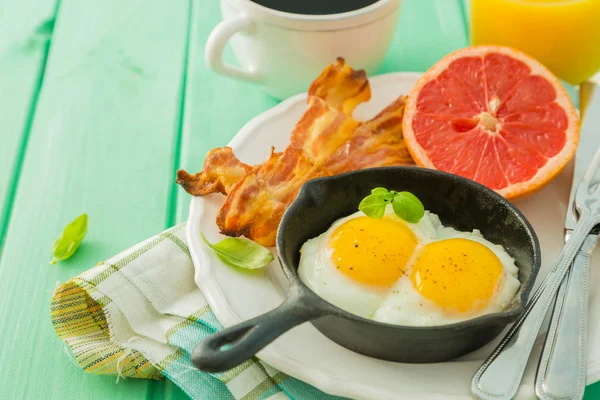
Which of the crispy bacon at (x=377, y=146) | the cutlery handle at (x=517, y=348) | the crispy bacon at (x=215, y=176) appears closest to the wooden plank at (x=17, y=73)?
the crispy bacon at (x=215, y=176)

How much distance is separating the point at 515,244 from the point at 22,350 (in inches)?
64.0

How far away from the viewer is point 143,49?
3.70 metres

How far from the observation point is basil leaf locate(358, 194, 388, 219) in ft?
7.17

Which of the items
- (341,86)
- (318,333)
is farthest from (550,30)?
(318,333)

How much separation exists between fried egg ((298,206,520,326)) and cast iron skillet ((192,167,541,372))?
0.24 ft

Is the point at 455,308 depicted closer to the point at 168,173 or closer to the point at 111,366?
the point at 111,366

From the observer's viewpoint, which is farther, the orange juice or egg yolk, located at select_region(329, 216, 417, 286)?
the orange juice

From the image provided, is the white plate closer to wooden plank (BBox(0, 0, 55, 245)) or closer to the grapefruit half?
the grapefruit half

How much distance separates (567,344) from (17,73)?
288 centimetres

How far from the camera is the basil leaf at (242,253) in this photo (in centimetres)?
227

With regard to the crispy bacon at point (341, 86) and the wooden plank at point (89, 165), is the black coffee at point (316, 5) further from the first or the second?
the wooden plank at point (89, 165)

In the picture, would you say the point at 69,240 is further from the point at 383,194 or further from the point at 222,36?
the point at 383,194

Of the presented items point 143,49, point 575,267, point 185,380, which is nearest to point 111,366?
point 185,380

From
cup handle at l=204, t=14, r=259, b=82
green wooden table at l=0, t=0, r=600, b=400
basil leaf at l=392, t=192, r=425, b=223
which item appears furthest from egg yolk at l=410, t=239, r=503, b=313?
cup handle at l=204, t=14, r=259, b=82
